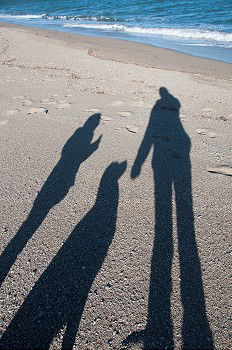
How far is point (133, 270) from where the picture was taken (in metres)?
3.29

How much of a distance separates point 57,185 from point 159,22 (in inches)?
861

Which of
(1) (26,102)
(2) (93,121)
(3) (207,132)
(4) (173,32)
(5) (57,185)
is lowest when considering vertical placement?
(5) (57,185)

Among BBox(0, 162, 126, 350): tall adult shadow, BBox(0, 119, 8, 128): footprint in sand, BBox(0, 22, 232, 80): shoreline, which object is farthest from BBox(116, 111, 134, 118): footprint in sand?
BBox(0, 22, 232, 80): shoreline

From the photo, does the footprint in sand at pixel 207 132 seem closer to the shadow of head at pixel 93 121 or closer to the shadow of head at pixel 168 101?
the shadow of head at pixel 168 101

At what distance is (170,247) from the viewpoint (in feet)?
11.7

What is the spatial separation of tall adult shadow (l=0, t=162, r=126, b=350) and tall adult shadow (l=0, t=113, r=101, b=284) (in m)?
0.50

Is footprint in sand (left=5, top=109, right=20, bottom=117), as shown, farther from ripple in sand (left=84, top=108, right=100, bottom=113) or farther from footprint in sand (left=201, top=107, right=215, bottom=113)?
footprint in sand (left=201, top=107, right=215, bottom=113)

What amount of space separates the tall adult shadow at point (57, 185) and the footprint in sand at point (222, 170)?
85.3 inches

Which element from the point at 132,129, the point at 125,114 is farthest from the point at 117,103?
the point at 132,129

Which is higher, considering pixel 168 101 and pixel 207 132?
pixel 168 101

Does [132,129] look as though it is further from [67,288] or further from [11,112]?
[67,288]

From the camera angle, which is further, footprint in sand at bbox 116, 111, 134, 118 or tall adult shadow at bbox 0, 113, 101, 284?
footprint in sand at bbox 116, 111, 134, 118

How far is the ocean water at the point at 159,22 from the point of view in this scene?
16.3m

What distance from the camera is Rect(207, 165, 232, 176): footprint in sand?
15.9 ft
